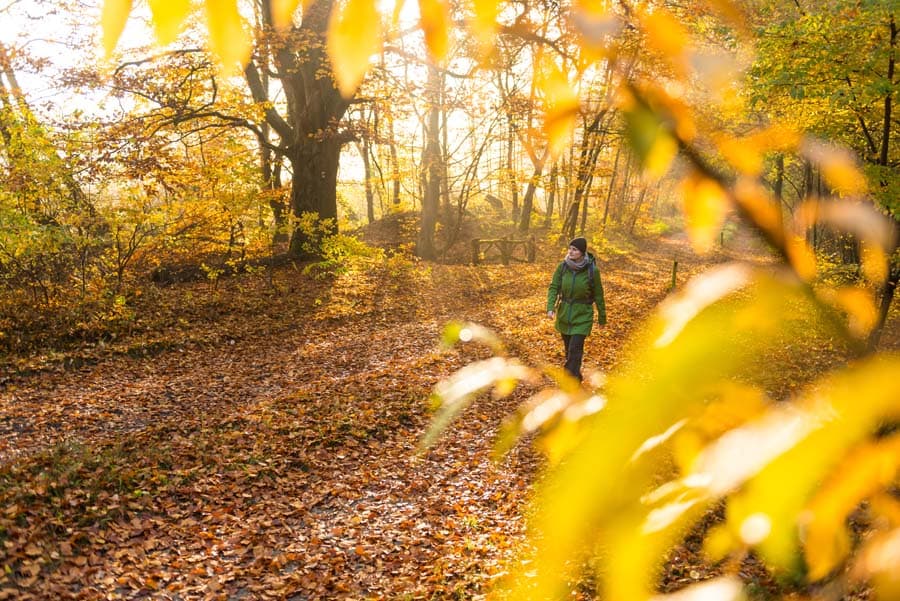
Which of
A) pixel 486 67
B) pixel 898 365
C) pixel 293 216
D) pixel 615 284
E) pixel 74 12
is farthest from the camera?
pixel 615 284

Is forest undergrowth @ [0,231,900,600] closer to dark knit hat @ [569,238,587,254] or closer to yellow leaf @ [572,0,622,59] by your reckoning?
yellow leaf @ [572,0,622,59]

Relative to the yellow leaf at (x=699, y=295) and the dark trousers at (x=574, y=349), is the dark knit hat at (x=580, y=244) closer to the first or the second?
the dark trousers at (x=574, y=349)

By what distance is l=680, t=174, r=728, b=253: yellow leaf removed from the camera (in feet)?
1.61

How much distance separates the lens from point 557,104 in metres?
0.68

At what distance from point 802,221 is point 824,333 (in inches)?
15.8

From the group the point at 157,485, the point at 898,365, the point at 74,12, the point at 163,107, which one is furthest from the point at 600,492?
the point at 74,12

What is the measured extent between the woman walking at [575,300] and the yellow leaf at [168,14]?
218 inches

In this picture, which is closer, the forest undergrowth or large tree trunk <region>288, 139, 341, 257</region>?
the forest undergrowth

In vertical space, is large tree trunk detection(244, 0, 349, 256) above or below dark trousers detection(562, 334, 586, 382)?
above

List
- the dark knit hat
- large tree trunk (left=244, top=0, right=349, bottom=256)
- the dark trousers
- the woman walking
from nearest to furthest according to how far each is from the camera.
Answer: the dark knit hat < the woman walking < the dark trousers < large tree trunk (left=244, top=0, right=349, bottom=256)

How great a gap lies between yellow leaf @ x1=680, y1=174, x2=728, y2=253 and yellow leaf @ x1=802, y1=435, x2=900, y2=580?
20 cm

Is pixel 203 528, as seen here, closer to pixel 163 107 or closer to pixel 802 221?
pixel 802 221

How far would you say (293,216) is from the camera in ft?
46.1

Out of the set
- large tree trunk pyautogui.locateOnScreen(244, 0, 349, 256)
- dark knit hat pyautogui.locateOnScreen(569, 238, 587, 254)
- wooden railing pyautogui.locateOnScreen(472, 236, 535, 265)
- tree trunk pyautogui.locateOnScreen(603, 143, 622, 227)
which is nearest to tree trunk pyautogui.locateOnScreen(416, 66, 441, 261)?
wooden railing pyautogui.locateOnScreen(472, 236, 535, 265)
